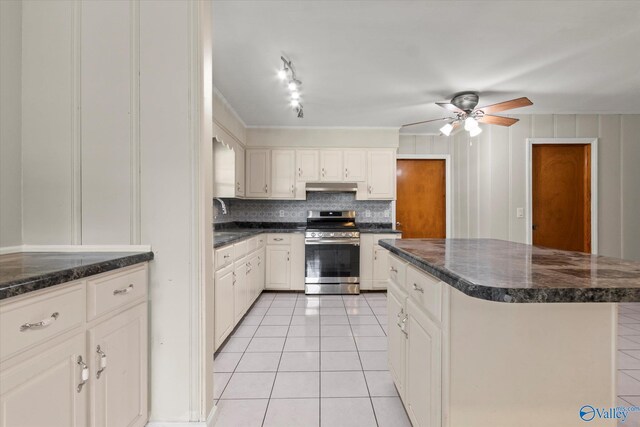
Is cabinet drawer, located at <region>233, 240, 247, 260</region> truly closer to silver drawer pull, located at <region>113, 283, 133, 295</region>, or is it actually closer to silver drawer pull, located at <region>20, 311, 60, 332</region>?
silver drawer pull, located at <region>113, 283, 133, 295</region>

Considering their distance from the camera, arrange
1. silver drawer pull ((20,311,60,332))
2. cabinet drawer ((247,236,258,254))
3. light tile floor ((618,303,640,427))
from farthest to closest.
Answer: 1. cabinet drawer ((247,236,258,254))
2. light tile floor ((618,303,640,427))
3. silver drawer pull ((20,311,60,332))

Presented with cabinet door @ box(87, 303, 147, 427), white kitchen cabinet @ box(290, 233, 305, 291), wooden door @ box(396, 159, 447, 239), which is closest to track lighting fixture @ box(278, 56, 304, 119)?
white kitchen cabinet @ box(290, 233, 305, 291)

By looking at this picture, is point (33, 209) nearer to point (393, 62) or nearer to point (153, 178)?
point (153, 178)

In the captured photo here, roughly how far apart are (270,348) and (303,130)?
9.96ft

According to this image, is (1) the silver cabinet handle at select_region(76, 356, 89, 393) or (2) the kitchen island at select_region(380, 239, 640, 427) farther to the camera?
(1) the silver cabinet handle at select_region(76, 356, 89, 393)

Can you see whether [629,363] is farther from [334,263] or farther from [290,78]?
[290,78]

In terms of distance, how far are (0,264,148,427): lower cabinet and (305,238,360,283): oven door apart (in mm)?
2745

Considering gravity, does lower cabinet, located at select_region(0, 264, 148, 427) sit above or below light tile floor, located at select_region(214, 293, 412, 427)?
above

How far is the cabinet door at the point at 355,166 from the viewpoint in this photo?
4402 millimetres

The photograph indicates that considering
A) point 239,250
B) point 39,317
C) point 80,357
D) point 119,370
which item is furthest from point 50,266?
point 239,250

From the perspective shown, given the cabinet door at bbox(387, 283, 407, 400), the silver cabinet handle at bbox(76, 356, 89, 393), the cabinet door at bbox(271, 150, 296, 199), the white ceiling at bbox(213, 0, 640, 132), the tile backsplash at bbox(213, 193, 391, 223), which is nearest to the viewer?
the silver cabinet handle at bbox(76, 356, 89, 393)

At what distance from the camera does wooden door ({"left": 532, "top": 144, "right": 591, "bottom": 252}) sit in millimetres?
4012

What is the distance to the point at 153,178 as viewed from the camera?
59.5 inches

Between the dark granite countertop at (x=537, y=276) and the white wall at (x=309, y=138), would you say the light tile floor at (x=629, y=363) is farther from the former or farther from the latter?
the white wall at (x=309, y=138)
